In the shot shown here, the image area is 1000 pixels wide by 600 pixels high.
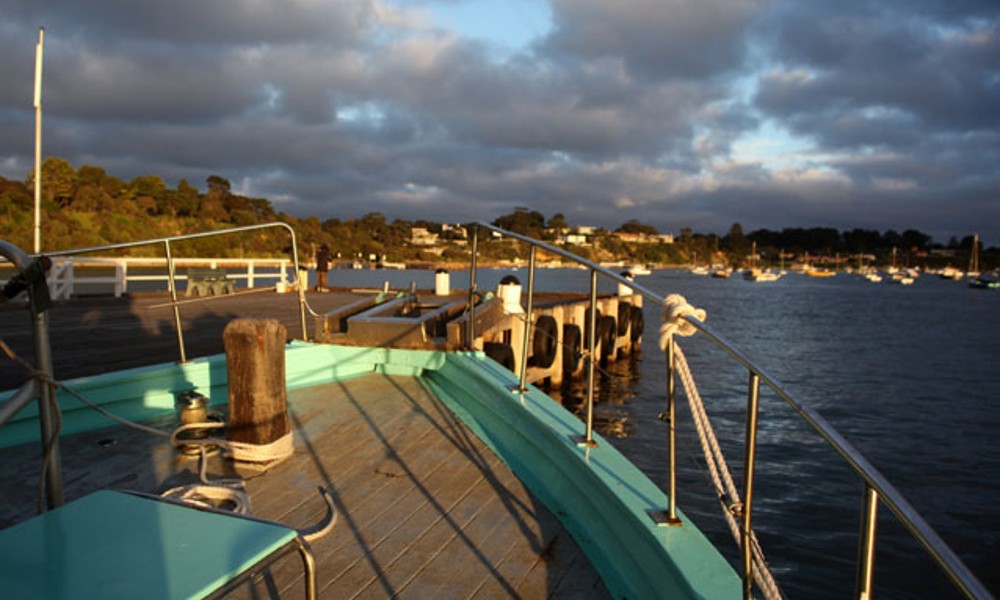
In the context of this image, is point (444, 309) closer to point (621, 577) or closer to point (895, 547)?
point (621, 577)

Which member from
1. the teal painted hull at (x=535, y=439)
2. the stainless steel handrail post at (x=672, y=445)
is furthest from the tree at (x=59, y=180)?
the stainless steel handrail post at (x=672, y=445)

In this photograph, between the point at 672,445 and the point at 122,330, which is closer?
the point at 672,445

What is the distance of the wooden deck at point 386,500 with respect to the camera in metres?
2.43

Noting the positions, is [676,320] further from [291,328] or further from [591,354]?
[291,328]

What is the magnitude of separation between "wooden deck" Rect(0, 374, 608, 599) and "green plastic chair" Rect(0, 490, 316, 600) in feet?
2.63

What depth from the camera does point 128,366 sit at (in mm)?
5828

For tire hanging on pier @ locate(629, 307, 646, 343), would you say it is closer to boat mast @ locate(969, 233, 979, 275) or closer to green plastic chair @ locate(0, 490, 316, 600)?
green plastic chair @ locate(0, 490, 316, 600)

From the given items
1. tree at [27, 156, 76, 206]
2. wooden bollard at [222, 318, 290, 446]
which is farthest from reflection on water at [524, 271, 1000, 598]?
tree at [27, 156, 76, 206]

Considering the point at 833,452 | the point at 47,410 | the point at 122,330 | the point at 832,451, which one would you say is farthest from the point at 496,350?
the point at 47,410

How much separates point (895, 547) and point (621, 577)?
626 cm

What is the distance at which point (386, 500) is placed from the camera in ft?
10.3

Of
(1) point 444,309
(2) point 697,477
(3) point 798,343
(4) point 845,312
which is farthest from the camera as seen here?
(4) point 845,312

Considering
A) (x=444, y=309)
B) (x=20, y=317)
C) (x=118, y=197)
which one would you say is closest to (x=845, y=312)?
(x=444, y=309)

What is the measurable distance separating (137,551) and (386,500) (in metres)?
1.69
